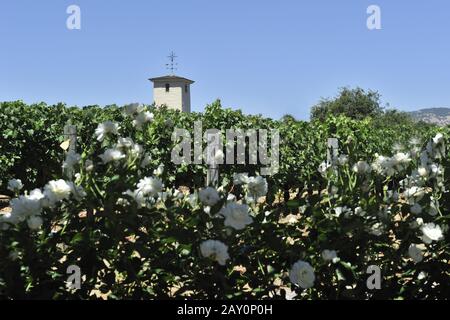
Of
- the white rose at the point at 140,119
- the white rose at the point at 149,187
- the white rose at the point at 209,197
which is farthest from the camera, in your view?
the white rose at the point at 140,119

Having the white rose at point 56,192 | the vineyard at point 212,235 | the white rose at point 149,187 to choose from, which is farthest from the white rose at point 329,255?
the white rose at point 56,192

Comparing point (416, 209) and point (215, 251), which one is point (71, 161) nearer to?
point (215, 251)

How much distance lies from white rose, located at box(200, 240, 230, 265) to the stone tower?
206 feet

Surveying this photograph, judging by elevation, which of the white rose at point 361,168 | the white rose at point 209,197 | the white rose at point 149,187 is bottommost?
the white rose at point 209,197

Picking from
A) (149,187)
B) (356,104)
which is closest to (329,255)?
(149,187)

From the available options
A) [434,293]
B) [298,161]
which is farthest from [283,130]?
[434,293]

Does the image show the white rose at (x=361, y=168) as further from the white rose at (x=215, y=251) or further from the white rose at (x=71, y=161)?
the white rose at (x=71, y=161)

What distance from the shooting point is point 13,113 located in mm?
10227

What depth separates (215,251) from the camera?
2.10 m

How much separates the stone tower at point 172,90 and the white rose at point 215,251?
6284 centimetres

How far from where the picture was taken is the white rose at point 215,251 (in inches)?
82.5

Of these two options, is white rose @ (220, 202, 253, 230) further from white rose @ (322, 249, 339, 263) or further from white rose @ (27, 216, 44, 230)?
white rose @ (27, 216, 44, 230)

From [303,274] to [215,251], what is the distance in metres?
0.38
